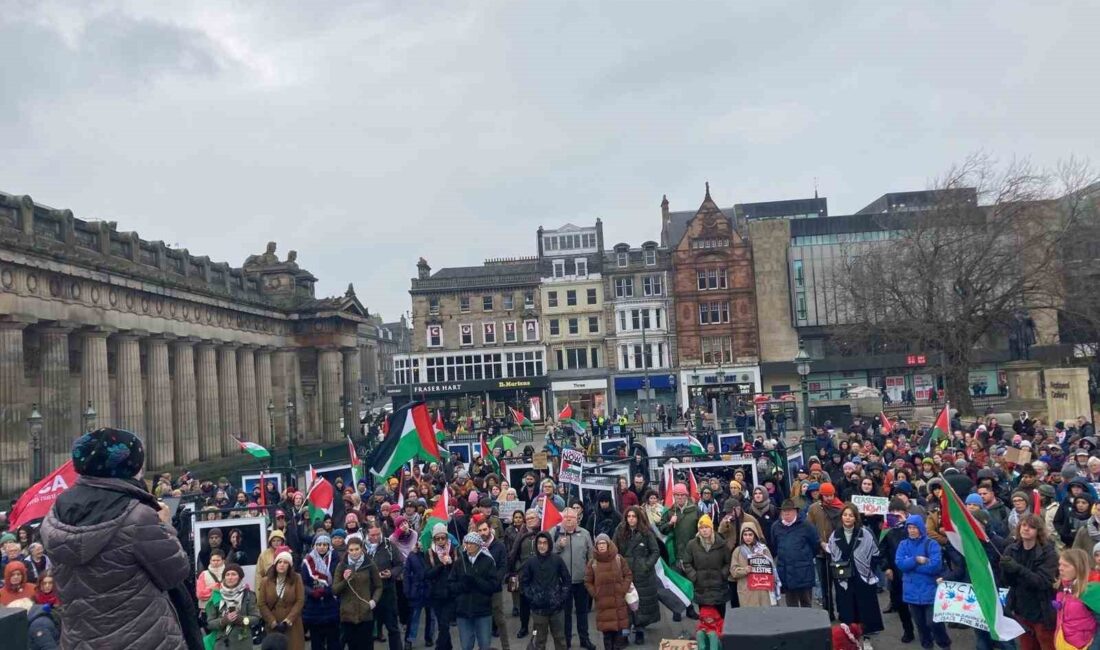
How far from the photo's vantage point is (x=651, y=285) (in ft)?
231

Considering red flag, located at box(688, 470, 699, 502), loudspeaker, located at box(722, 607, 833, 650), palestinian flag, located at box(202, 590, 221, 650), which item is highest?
loudspeaker, located at box(722, 607, 833, 650)

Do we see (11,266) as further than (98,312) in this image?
No

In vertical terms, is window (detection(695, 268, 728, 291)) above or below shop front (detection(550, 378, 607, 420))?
above

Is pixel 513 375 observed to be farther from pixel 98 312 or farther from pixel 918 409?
pixel 98 312

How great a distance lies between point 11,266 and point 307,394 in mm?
28615

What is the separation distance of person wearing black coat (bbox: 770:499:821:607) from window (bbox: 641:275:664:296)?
59499 mm

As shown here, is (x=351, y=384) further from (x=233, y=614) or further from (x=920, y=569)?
(x=920, y=569)

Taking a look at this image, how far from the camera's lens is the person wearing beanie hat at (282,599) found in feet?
31.8

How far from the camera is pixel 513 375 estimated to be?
7188 centimetres

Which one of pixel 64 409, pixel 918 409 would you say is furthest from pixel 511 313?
pixel 64 409

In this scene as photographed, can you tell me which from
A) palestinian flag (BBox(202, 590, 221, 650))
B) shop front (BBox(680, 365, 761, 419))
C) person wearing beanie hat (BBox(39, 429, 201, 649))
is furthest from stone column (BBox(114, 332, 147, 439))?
shop front (BBox(680, 365, 761, 419))

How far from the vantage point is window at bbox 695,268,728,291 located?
68750mm

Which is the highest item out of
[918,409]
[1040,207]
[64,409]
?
[1040,207]

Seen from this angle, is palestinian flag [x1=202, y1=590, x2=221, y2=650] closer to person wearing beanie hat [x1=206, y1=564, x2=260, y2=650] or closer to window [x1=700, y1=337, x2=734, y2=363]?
person wearing beanie hat [x1=206, y1=564, x2=260, y2=650]
